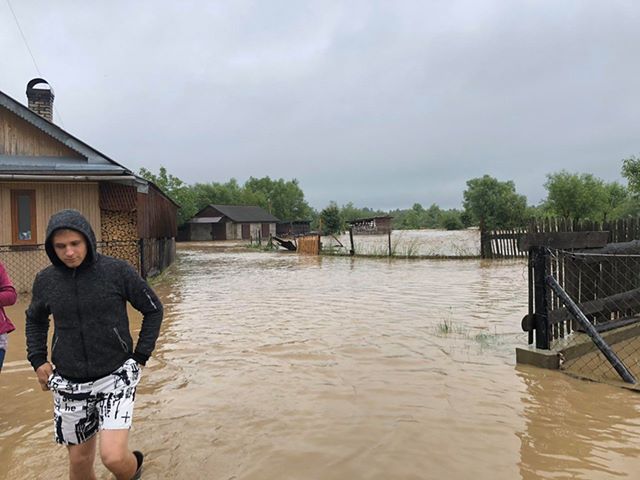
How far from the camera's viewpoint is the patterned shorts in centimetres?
274

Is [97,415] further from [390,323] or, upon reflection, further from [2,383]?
[390,323]

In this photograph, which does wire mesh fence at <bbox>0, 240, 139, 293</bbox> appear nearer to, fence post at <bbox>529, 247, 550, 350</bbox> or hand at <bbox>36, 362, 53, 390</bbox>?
hand at <bbox>36, 362, 53, 390</bbox>

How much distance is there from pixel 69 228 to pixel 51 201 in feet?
38.0

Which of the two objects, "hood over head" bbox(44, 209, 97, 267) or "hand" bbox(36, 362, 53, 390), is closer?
"hood over head" bbox(44, 209, 97, 267)

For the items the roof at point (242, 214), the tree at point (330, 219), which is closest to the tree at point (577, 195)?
A: the tree at point (330, 219)

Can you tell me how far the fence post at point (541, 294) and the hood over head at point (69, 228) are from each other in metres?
4.80

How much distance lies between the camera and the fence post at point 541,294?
18.6 feet

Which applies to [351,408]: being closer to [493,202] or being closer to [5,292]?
[5,292]

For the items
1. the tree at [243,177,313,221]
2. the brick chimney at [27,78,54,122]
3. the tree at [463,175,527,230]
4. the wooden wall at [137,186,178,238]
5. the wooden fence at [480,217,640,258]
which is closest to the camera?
the wooden fence at [480,217,640,258]

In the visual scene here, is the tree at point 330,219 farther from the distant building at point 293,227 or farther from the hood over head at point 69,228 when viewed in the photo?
the hood over head at point 69,228

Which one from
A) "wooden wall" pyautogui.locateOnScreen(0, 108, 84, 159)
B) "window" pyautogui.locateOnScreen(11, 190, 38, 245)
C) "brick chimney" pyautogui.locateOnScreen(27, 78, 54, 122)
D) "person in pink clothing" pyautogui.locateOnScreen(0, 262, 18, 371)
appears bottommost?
"person in pink clothing" pyautogui.locateOnScreen(0, 262, 18, 371)

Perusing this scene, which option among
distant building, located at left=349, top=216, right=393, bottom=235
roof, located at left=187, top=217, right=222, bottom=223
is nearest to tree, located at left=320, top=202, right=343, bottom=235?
distant building, located at left=349, top=216, right=393, bottom=235

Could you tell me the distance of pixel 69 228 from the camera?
2.72 m

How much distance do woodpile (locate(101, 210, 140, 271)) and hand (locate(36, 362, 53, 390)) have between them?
11228mm
